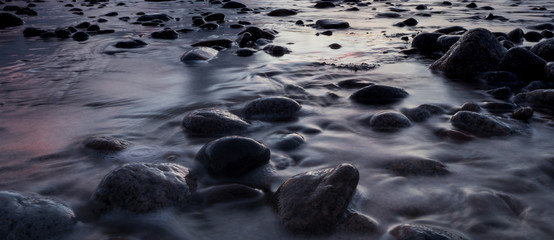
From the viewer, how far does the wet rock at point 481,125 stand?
98.5 inches

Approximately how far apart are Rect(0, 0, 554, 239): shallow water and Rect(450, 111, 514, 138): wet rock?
0.09m

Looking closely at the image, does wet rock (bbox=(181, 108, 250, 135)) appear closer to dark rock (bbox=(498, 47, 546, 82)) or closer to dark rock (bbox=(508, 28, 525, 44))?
dark rock (bbox=(498, 47, 546, 82))

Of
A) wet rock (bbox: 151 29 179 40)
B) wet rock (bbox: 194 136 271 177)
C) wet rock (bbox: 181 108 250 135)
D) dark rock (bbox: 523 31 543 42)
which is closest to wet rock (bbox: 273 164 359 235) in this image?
wet rock (bbox: 194 136 271 177)

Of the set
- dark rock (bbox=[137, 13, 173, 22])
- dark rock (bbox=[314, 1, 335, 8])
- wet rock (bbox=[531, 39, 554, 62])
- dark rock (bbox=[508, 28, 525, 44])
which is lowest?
dark rock (bbox=[137, 13, 173, 22])

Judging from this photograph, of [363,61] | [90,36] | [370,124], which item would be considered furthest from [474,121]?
[90,36]

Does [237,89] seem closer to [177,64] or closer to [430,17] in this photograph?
[177,64]

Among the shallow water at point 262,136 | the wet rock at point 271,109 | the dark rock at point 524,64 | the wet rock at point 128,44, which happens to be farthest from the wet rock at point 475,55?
the wet rock at point 128,44

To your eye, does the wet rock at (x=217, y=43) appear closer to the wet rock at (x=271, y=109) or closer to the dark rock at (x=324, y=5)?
the wet rock at (x=271, y=109)

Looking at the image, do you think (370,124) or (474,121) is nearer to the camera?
(474,121)

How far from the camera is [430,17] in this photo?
9.40 metres

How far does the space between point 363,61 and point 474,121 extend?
2.41m

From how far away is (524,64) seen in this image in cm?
391

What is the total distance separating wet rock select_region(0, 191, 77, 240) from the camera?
1.49 m

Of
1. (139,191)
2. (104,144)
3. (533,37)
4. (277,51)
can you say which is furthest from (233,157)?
(533,37)
